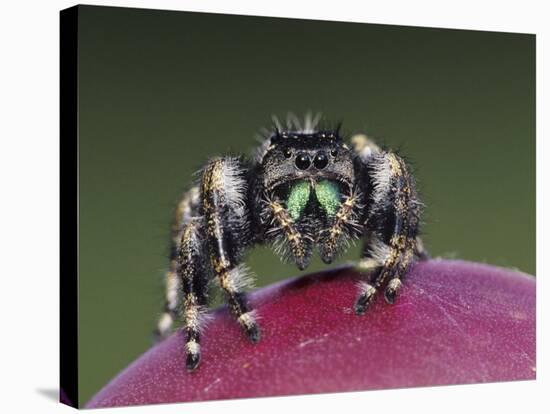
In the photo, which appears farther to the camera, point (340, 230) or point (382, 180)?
point (382, 180)

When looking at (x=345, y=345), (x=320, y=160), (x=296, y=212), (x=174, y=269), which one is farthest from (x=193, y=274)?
(x=345, y=345)

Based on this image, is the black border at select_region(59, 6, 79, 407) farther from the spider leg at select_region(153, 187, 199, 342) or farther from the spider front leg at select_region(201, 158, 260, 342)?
the spider front leg at select_region(201, 158, 260, 342)

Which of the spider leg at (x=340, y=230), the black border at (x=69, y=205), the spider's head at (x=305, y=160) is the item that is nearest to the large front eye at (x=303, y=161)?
the spider's head at (x=305, y=160)

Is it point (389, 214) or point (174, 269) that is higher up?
point (389, 214)

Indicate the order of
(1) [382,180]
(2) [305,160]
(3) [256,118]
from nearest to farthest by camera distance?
(2) [305,160], (1) [382,180], (3) [256,118]

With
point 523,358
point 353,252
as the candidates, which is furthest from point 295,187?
point 523,358

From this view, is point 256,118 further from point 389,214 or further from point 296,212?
point 389,214
